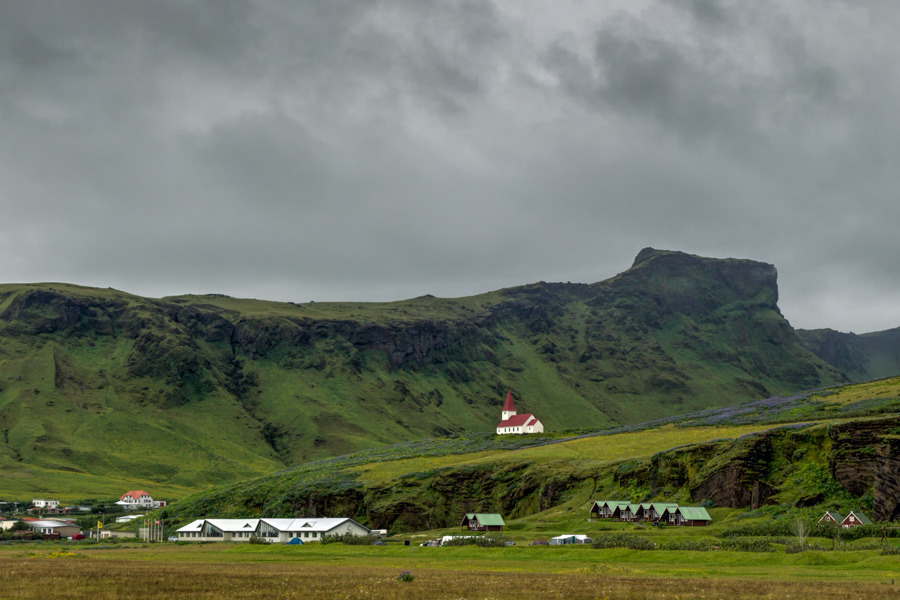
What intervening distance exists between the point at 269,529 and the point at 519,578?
81.2 m

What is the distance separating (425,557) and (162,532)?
74.2 meters

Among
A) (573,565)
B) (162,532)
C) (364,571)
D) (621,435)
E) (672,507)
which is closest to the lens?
(364,571)

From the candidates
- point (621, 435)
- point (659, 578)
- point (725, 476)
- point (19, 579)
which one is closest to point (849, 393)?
point (621, 435)

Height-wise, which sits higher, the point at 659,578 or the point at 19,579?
the point at 19,579

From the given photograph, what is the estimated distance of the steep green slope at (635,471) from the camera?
9538 cm

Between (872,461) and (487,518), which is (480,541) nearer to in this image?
(487,518)

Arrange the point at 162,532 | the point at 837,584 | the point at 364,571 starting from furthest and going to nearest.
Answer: the point at 162,532, the point at 364,571, the point at 837,584

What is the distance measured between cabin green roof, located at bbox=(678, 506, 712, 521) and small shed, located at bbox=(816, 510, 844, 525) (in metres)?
15.2

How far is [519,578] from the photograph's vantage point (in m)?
51.2

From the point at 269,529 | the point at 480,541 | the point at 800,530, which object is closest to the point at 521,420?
the point at 269,529

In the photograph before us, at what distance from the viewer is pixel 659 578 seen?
168ft

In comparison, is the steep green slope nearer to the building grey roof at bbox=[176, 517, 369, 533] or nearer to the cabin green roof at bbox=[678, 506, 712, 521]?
the cabin green roof at bbox=[678, 506, 712, 521]

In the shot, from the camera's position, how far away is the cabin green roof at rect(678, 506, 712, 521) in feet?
321

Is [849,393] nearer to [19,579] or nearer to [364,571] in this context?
[364,571]
